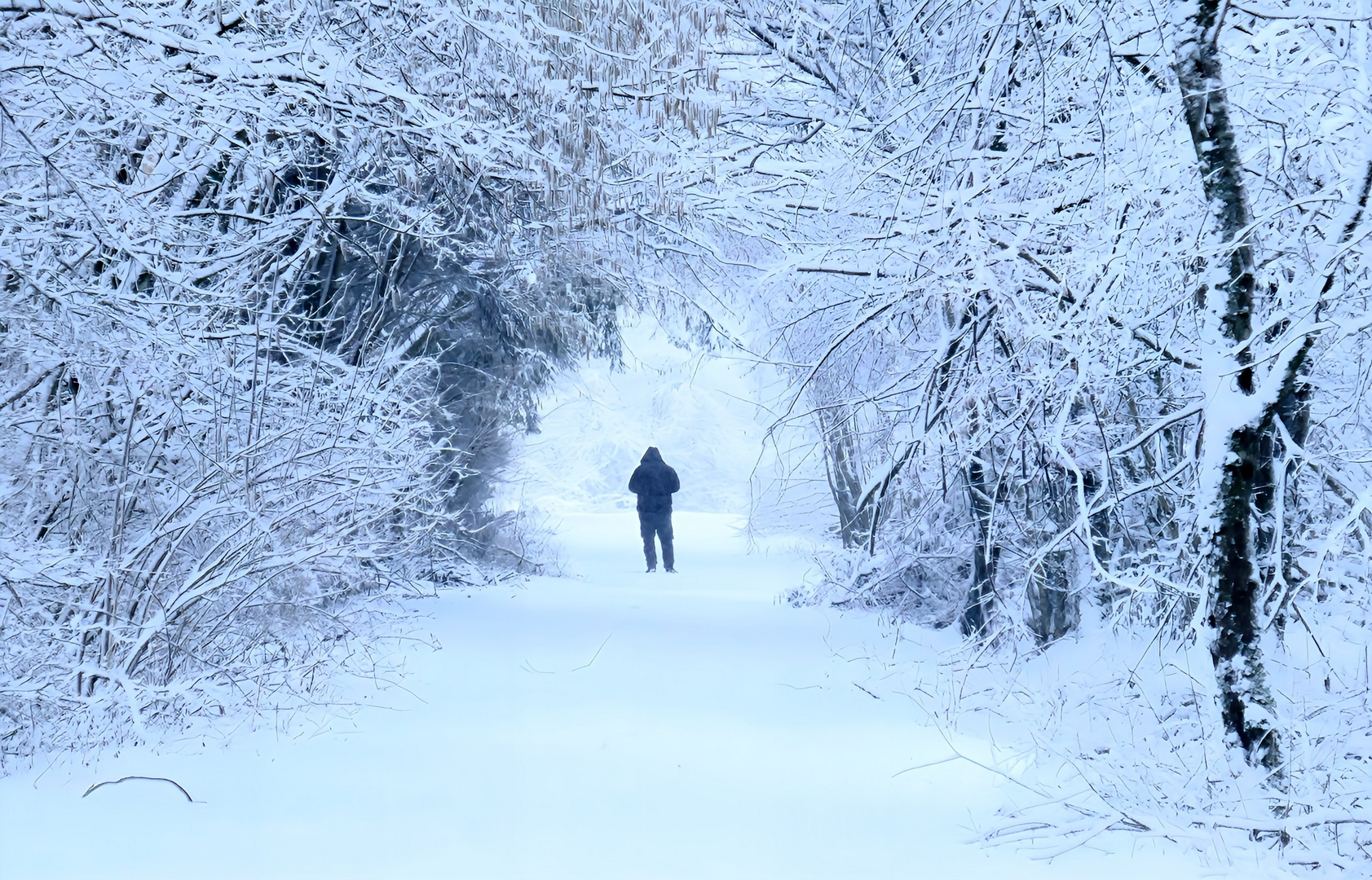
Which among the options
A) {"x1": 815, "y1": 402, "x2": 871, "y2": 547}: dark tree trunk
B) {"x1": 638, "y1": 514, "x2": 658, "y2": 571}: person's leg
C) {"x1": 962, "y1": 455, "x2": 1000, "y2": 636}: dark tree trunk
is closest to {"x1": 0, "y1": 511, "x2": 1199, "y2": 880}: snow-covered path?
{"x1": 962, "y1": 455, "x2": 1000, "y2": 636}: dark tree trunk

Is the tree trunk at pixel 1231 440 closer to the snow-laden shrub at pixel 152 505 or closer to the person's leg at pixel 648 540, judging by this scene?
the snow-laden shrub at pixel 152 505

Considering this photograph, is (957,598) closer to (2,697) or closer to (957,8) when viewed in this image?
(957,8)

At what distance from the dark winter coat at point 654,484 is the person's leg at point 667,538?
0.69ft

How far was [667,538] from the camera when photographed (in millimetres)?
15258

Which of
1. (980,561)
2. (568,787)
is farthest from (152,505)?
(980,561)

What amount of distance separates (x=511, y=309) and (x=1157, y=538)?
6.28m

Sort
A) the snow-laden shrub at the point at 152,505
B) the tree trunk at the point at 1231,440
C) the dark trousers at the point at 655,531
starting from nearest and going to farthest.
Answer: the tree trunk at the point at 1231,440 < the snow-laden shrub at the point at 152,505 < the dark trousers at the point at 655,531

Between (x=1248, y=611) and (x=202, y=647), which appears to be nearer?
(x=1248, y=611)

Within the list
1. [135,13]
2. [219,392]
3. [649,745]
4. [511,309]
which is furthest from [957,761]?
[511,309]

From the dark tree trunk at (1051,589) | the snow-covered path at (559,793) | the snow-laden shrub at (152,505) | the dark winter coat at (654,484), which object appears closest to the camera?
the snow-covered path at (559,793)

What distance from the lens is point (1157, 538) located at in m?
6.35

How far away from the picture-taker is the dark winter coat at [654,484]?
14531 mm

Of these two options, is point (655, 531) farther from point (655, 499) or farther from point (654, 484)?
point (654, 484)

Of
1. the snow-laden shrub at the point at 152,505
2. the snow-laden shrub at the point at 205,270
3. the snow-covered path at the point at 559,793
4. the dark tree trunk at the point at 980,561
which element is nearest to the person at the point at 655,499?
the dark tree trunk at the point at 980,561
